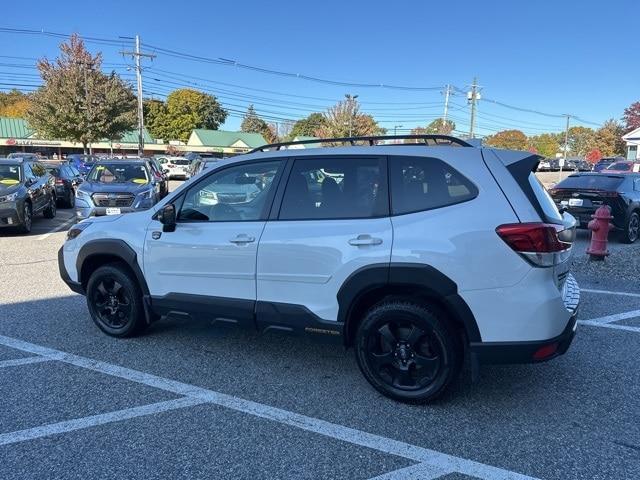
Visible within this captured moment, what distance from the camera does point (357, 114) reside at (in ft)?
216

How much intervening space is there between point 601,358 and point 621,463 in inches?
67.1

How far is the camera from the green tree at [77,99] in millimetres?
38906

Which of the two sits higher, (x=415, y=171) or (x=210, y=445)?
(x=415, y=171)

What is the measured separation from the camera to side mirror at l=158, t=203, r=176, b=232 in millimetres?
4227

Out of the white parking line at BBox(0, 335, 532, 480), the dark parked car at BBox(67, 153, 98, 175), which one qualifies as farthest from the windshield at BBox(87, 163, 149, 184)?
the white parking line at BBox(0, 335, 532, 480)

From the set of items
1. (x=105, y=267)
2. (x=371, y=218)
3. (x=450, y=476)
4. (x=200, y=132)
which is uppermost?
(x=200, y=132)

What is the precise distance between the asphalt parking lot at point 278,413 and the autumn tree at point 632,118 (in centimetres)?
11266

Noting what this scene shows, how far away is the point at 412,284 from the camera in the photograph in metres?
3.35

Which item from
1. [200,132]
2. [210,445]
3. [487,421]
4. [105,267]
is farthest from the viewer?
[200,132]

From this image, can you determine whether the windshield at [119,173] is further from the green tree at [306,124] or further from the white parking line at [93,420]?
the green tree at [306,124]

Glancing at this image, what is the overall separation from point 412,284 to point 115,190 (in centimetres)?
972

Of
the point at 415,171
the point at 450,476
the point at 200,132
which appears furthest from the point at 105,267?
the point at 200,132

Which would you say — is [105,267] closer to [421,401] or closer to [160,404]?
[160,404]

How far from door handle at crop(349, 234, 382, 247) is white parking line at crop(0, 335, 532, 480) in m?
1.21
